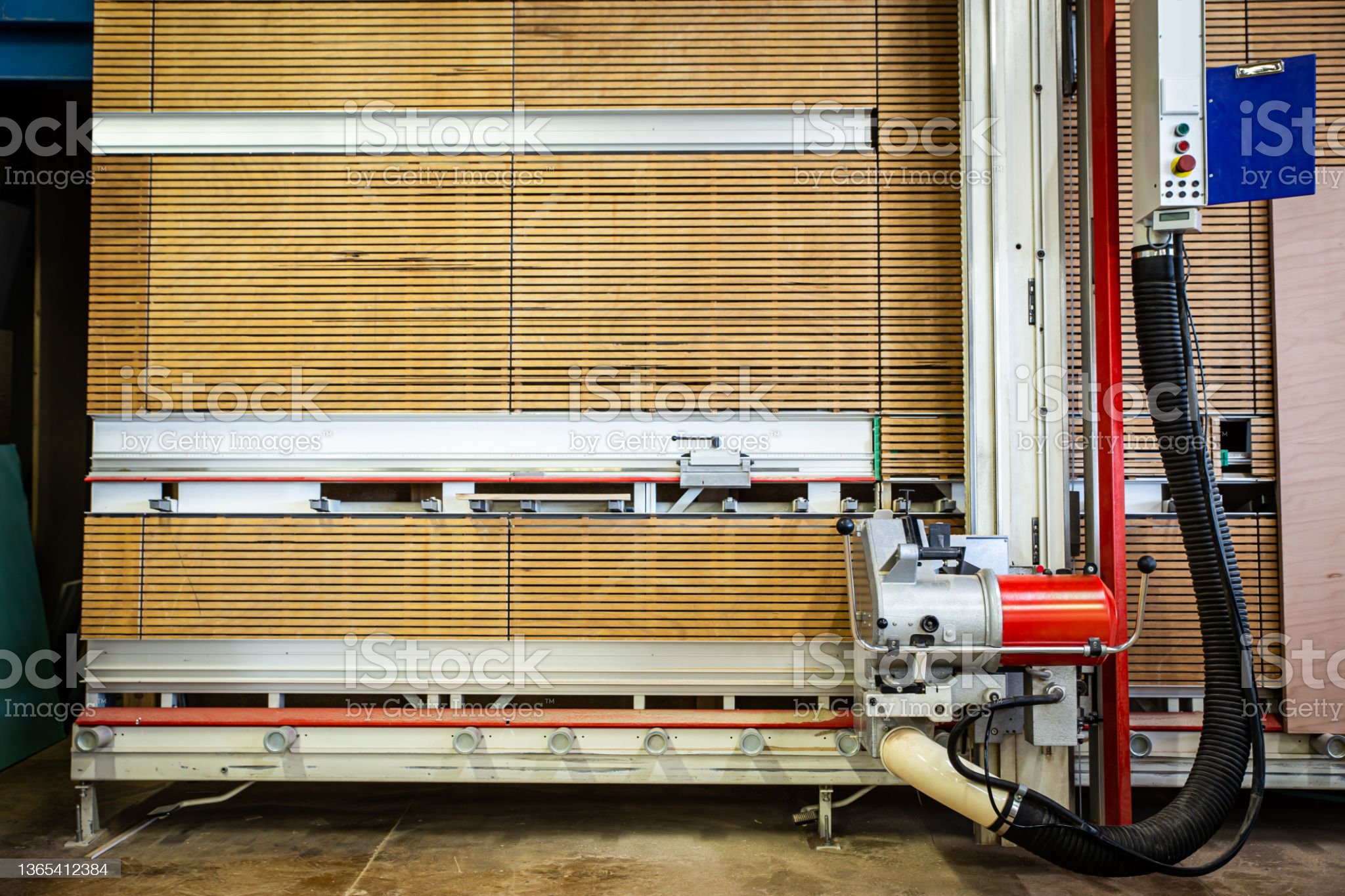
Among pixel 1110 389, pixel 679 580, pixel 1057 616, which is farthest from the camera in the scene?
pixel 679 580

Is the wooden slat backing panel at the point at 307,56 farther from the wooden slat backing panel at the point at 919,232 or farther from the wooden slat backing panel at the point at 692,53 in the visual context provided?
the wooden slat backing panel at the point at 919,232

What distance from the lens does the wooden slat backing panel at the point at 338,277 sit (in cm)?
339

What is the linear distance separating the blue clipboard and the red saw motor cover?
144 cm

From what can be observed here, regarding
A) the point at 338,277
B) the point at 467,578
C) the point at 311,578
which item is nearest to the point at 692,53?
the point at 338,277

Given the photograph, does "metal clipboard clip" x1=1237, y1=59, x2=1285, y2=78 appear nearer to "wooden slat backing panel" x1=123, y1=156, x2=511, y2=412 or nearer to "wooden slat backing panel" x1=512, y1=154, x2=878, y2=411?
"wooden slat backing panel" x1=512, y1=154, x2=878, y2=411

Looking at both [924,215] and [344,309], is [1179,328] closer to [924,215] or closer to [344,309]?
[924,215]

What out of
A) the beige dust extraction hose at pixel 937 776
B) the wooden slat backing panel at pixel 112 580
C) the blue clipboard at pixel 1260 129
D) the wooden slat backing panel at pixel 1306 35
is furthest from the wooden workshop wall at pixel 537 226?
the wooden slat backing panel at pixel 1306 35

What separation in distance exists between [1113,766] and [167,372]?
4.13m

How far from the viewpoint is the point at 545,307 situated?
3.40m

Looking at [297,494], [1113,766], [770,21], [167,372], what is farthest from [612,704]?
[770,21]

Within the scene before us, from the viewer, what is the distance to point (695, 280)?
134 inches

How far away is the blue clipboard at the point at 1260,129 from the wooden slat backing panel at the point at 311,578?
298cm

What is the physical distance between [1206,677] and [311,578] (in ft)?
11.2

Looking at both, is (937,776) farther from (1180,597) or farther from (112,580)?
(112,580)
